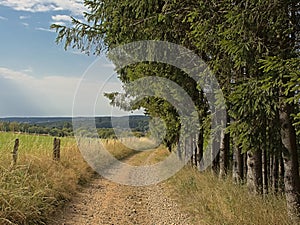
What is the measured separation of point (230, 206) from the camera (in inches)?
248

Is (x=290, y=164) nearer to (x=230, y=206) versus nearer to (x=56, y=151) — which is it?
(x=230, y=206)

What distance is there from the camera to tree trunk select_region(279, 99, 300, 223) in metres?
5.49

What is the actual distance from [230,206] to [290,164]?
4.50 feet

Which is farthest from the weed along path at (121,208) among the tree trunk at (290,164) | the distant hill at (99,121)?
the distant hill at (99,121)

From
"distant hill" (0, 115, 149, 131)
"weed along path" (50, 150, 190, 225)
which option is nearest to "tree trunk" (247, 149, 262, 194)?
"weed along path" (50, 150, 190, 225)

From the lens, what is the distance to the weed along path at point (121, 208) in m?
7.20

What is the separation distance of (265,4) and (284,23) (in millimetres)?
817

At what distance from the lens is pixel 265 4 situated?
16.8 ft

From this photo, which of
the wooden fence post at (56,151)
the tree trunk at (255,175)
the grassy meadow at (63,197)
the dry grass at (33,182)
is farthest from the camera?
the wooden fence post at (56,151)

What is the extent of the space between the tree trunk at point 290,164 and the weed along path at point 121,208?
7.32ft

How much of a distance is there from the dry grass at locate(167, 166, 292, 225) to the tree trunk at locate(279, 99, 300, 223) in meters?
0.23

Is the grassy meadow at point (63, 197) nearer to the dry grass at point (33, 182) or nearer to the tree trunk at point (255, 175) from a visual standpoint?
the dry grass at point (33, 182)

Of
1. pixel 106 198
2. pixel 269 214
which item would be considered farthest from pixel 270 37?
pixel 106 198

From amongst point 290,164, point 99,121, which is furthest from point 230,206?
point 99,121
